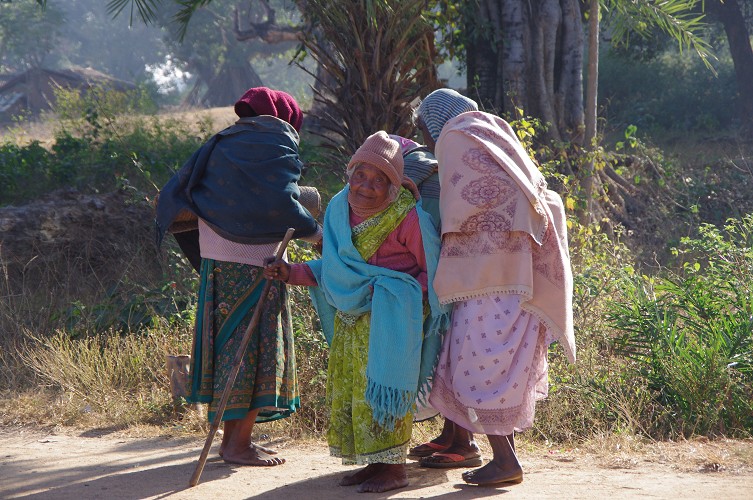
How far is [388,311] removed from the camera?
148 inches

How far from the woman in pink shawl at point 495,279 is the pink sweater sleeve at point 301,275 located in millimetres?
598

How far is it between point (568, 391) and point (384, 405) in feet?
6.48

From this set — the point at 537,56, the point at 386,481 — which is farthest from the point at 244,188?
the point at 537,56

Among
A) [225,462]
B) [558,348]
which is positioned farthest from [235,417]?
[558,348]

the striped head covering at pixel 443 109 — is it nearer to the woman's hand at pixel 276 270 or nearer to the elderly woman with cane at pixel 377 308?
the elderly woman with cane at pixel 377 308

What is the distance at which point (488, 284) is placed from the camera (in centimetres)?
373

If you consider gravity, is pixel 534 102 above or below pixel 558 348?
above

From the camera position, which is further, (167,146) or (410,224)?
(167,146)

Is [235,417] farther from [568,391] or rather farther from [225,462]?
[568,391]

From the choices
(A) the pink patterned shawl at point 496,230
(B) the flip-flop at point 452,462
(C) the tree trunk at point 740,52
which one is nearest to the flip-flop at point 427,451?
(B) the flip-flop at point 452,462

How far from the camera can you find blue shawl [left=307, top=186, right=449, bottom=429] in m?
3.73

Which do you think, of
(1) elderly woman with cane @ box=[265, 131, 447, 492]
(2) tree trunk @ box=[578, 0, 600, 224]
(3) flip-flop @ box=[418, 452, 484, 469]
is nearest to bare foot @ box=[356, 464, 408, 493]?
(1) elderly woman with cane @ box=[265, 131, 447, 492]

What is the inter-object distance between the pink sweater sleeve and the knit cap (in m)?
0.52

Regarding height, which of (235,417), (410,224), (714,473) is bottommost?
(714,473)
